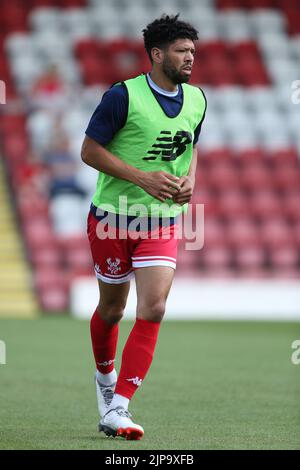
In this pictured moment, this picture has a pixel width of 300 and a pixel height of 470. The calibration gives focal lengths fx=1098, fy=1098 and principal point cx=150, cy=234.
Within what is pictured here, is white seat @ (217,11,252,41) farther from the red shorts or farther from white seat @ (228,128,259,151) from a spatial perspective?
the red shorts

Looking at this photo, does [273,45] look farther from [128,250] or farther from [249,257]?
[128,250]

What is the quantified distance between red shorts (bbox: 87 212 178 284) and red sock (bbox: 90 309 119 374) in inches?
9.9

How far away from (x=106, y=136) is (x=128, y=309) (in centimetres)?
768

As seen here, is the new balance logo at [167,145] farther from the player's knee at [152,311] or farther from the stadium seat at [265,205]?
the stadium seat at [265,205]

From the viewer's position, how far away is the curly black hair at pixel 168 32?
4.89 metres

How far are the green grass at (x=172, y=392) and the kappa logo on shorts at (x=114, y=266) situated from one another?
721mm

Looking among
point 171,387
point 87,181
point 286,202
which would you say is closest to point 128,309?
point 87,181

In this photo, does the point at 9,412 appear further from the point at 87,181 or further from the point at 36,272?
the point at 87,181

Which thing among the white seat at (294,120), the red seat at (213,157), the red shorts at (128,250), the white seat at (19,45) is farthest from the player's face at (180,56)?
the white seat at (294,120)

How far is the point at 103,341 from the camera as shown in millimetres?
5137

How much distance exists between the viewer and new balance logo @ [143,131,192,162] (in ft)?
16.0

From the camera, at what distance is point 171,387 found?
6.64m

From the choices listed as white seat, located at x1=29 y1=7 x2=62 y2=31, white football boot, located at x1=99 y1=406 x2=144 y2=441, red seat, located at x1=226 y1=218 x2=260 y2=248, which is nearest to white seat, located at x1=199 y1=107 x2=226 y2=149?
red seat, located at x1=226 y1=218 x2=260 y2=248

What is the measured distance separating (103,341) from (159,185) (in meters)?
0.86
